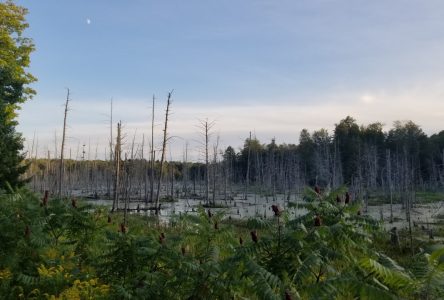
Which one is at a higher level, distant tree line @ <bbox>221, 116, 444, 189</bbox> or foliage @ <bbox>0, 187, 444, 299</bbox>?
distant tree line @ <bbox>221, 116, 444, 189</bbox>

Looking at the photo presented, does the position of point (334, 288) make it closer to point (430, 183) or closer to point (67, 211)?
point (67, 211)

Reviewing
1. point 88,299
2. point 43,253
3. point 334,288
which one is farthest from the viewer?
point 43,253

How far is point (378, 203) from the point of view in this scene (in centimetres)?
5516

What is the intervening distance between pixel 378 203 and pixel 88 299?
5444 centimetres

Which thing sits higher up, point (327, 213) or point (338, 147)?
point (338, 147)

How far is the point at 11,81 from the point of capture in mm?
25469

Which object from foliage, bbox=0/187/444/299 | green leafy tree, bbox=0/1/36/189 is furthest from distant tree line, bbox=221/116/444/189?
foliage, bbox=0/187/444/299

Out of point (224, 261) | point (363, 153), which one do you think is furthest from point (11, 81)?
point (363, 153)

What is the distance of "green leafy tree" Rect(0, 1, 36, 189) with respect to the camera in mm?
23922

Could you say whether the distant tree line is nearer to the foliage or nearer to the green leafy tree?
the green leafy tree

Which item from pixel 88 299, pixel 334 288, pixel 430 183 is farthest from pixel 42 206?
pixel 430 183

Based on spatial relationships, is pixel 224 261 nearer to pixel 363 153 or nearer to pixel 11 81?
pixel 11 81

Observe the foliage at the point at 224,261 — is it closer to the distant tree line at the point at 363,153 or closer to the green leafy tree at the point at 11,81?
the green leafy tree at the point at 11,81

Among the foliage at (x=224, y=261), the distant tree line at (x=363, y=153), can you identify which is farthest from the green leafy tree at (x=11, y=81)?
the distant tree line at (x=363, y=153)
